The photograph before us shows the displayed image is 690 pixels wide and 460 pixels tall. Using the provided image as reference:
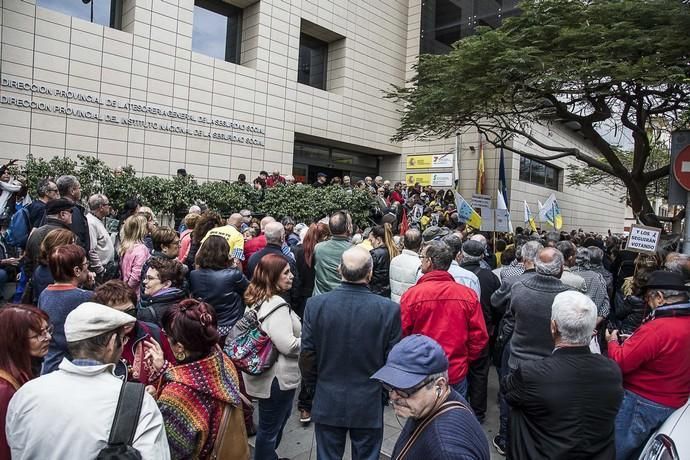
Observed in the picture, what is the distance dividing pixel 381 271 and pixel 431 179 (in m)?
17.0

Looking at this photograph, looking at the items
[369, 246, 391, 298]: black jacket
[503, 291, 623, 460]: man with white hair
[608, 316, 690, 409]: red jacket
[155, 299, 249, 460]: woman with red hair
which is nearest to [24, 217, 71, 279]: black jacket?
[155, 299, 249, 460]: woman with red hair

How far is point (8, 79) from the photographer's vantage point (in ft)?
36.8

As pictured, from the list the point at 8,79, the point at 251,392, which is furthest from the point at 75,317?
the point at 8,79

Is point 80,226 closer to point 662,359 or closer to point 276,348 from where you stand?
point 276,348

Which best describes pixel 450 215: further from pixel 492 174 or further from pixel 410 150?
pixel 410 150

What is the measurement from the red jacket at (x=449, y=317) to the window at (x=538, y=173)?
64.1ft

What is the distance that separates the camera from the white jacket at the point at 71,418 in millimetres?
1748

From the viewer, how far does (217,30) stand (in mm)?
16594

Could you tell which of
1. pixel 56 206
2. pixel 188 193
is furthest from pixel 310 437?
pixel 188 193

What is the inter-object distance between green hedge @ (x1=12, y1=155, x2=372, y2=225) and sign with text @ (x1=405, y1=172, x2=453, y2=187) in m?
9.73

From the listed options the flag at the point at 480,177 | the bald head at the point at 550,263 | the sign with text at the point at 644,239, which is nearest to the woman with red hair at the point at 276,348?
the bald head at the point at 550,263

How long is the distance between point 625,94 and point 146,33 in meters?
12.7

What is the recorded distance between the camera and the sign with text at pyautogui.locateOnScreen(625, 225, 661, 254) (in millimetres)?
6598

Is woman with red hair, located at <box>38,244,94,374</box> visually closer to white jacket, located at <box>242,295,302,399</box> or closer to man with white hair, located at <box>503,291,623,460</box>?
white jacket, located at <box>242,295,302,399</box>
